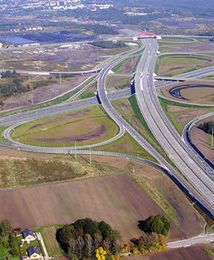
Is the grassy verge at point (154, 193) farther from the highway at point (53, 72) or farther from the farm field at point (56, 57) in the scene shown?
the farm field at point (56, 57)

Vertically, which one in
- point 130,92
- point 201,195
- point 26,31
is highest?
point 26,31

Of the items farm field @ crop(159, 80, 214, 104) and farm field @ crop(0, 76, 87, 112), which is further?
farm field @ crop(159, 80, 214, 104)

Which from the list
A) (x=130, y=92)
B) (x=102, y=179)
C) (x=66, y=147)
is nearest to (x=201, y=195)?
(x=102, y=179)

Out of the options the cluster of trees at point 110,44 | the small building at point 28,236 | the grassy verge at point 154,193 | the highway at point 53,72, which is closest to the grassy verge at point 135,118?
the grassy verge at point 154,193

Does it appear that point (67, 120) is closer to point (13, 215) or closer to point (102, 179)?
point (102, 179)

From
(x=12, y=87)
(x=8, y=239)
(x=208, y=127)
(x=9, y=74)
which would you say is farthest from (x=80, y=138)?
(x=9, y=74)

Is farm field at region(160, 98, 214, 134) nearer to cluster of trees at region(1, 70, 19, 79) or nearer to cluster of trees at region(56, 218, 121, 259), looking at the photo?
cluster of trees at region(56, 218, 121, 259)

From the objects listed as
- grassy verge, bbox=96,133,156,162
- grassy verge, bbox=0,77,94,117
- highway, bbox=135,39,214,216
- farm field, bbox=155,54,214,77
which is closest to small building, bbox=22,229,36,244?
highway, bbox=135,39,214,216

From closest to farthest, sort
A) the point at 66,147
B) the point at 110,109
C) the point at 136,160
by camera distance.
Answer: the point at 136,160, the point at 66,147, the point at 110,109
